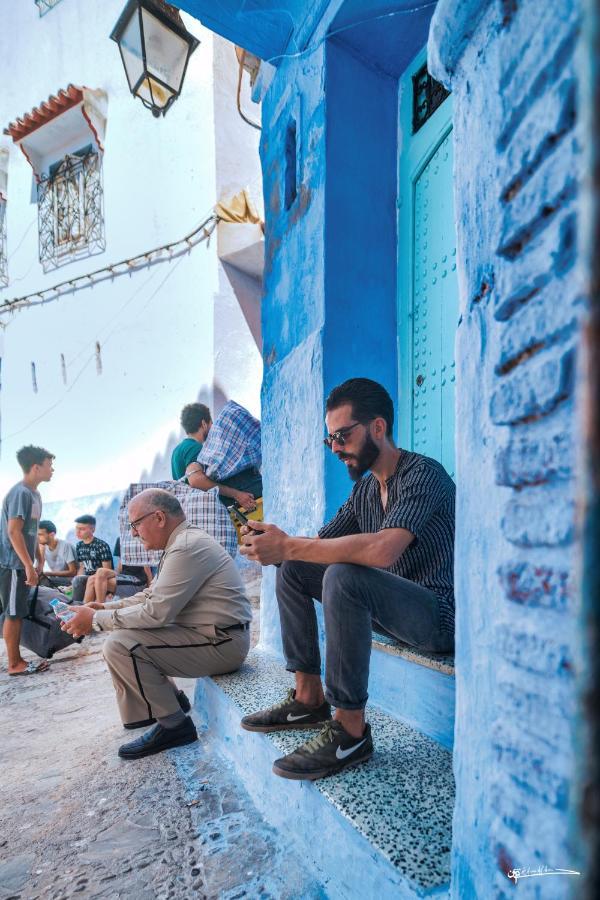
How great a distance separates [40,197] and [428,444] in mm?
11627

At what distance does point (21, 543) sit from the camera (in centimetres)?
461

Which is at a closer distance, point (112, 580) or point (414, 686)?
point (414, 686)

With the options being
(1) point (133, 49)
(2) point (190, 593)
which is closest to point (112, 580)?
(2) point (190, 593)

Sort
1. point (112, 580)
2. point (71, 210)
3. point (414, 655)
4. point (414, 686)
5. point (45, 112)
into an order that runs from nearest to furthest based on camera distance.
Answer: point (414, 655) < point (414, 686) < point (112, 580) < point (45, 112) < point (71, 210)

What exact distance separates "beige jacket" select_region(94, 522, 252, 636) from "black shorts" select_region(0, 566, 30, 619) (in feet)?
7.22

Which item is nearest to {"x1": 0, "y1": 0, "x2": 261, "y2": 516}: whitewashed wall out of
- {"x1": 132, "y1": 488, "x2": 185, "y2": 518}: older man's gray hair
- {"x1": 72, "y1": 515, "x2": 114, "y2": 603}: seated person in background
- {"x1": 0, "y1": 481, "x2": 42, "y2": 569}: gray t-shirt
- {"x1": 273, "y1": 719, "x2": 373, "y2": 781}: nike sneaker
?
{"x1": 72, "y1": 515, "x2": 114, "y2": 603}: seated person in background

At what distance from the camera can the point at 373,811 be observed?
4.69ft

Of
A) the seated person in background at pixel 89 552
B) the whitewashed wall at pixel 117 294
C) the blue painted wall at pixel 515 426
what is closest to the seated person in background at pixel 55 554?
the seated person in background at pixel 89 552

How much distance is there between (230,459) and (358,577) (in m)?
2.10

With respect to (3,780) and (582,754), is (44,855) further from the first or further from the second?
(582,754)

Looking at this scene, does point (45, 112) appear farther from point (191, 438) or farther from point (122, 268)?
point (191, 438)

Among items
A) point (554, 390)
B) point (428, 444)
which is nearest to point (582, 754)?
point (554, 390)

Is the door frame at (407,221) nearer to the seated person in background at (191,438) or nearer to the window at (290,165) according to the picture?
the window at (290,165)

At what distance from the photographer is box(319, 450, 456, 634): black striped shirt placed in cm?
186
